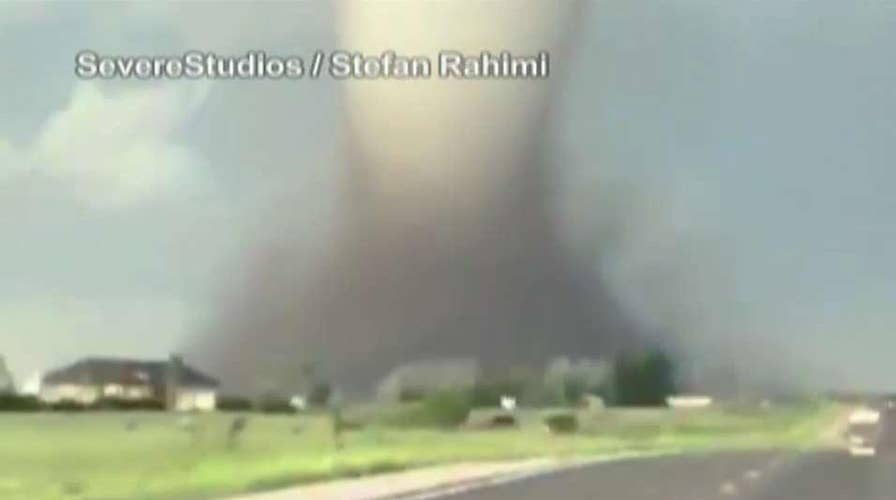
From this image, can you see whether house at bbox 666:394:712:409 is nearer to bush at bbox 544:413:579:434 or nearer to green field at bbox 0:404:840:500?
green field at bbox 0:404:840:500

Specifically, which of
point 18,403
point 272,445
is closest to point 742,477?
point 272,445

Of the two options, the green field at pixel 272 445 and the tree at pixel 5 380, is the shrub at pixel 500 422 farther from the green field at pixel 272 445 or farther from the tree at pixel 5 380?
the tree at pixel 5 380

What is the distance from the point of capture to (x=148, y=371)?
1.84 meters

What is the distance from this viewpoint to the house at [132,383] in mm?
1826

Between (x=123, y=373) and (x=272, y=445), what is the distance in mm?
276

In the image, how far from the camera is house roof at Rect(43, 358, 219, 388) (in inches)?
72.2

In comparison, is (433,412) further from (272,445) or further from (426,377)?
(272,445)

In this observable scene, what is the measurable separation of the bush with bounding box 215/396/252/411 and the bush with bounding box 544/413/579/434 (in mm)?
498

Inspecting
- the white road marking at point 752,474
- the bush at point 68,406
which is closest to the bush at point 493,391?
the white road marking at point 752,474

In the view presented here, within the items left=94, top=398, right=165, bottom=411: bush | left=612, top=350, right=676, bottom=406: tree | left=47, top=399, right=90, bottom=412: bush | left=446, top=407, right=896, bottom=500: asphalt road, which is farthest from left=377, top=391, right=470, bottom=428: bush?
left=47, top=399, right=90, bottom=412: bush

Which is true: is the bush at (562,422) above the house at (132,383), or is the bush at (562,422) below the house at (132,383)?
below

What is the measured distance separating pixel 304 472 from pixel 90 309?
17.2 inches

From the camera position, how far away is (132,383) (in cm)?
187

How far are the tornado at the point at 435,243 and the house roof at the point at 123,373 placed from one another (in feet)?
0.19
